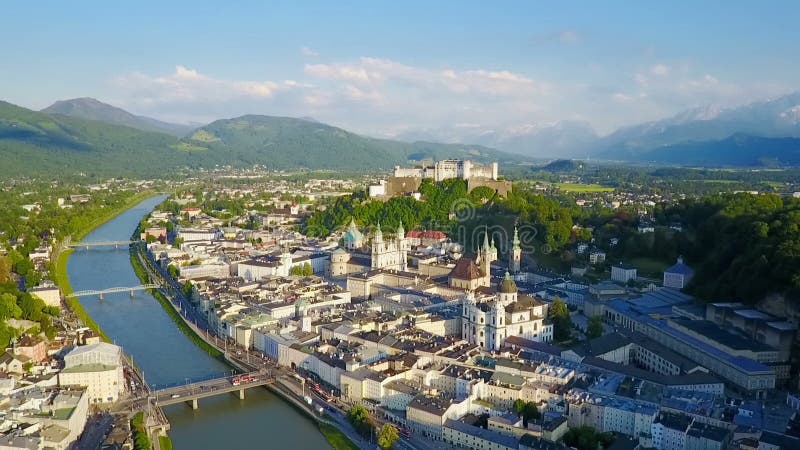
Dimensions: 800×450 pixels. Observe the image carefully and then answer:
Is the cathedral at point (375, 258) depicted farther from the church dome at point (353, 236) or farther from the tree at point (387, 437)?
the tree at point (387, 437)

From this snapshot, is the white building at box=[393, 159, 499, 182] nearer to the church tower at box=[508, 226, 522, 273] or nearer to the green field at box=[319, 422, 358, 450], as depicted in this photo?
the church tower at box=[508, 226, 522, 273]

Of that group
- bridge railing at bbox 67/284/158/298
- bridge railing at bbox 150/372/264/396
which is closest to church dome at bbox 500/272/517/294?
bridge railing at bbox 150/372/264/396

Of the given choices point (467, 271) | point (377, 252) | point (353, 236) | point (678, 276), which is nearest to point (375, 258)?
point (377, 252)

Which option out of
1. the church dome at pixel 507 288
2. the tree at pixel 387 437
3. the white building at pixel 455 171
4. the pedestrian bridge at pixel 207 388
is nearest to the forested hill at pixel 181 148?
the white building at pixel 455 171

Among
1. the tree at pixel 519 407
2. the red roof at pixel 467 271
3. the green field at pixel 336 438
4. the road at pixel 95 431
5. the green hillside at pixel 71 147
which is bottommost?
the green field at pixel 336 438

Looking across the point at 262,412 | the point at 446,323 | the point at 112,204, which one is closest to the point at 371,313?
the point at 446,323

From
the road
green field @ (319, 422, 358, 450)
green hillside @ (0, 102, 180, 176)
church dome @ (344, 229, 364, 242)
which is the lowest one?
green field @ (319, 422, 358, 450)

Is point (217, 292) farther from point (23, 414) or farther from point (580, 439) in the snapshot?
point (580, 439)
